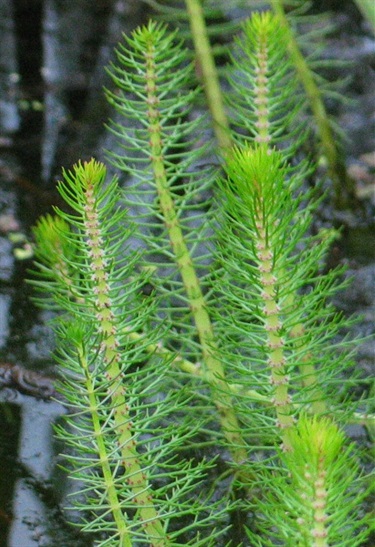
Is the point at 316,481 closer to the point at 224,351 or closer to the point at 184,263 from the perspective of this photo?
the point at 224,351

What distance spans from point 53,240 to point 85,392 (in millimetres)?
422

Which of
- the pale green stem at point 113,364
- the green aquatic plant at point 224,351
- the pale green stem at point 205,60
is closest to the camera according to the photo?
the green aquatic plant at point 224,351

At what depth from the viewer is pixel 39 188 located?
269cm

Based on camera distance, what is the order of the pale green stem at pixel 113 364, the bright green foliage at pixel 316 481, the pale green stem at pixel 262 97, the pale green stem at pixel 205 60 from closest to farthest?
the bright green foliage at pixel 316 481 → the pale green stem at pixel 113 364 → the pale green stem at pixel 262 97 → the pale green stem at pixel 205 60

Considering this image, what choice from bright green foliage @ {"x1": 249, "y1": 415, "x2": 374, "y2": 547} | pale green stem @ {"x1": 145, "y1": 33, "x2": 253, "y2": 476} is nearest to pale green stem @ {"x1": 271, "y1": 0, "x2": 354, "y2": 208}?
pale green stem @ {"x1": 145, "y1": 33, "x2": 253, "y2": 476}

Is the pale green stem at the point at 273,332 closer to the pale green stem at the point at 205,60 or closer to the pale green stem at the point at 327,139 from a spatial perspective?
the pale green stem at the point at 205,60

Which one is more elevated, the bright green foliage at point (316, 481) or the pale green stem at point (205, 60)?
the pale green stem at point (205, 60)

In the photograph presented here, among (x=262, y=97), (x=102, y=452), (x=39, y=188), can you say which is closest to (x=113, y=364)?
(x=102, y=452)

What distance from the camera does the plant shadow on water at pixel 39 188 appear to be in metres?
1.78

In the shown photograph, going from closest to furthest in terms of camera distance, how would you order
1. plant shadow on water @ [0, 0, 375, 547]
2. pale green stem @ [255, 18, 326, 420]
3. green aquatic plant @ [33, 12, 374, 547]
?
green aquatic plant @ [33, 12, 374, 547] < pale green stem @ [255, 18, 326, 420] < plant shadow on water @ [0, 0, 375, 547]

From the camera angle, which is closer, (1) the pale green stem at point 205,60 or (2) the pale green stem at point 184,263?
(2) the pale green stem at point 184,263

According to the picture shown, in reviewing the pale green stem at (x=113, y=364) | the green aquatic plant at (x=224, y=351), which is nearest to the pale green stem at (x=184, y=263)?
the green aquatic plant at (x=224, y=351)

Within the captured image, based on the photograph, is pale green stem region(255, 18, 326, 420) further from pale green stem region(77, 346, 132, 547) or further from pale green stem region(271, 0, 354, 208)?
pale green stem region(271, 0, 354, 208)

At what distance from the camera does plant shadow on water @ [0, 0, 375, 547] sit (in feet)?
5.85
